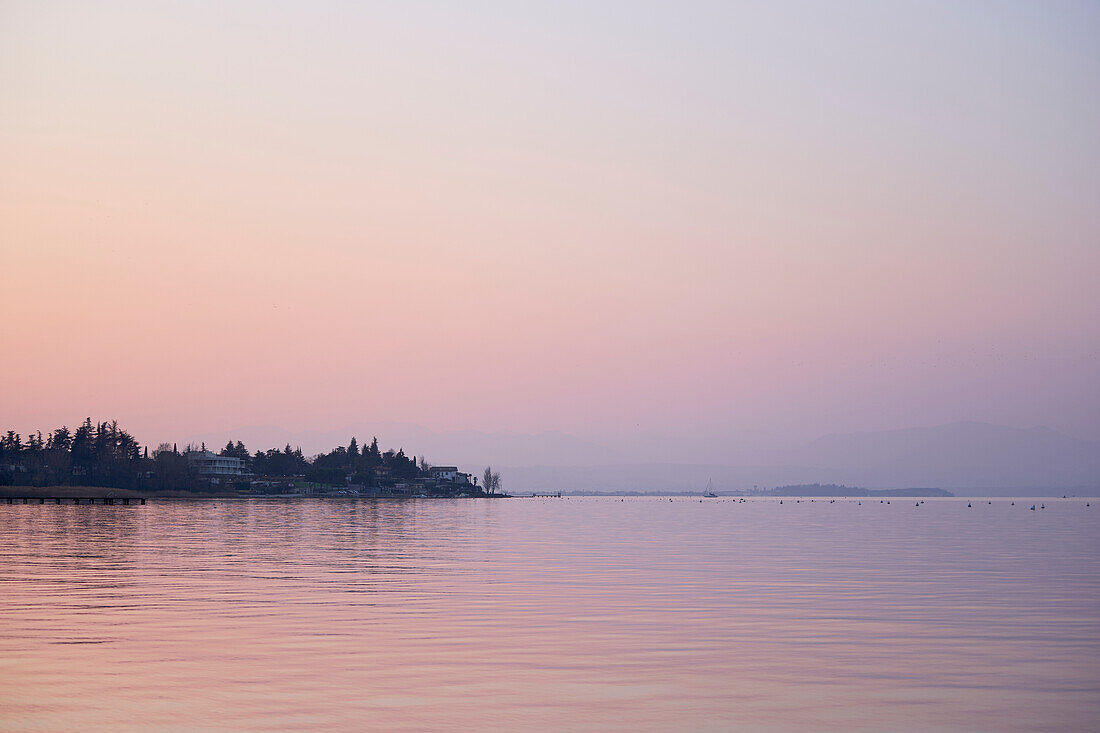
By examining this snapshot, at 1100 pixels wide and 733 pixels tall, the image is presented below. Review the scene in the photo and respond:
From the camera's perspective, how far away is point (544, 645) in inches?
1219

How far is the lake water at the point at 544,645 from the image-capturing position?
73.2 feet

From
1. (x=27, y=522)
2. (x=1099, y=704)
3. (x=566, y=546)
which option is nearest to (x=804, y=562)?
(x=566, y=546)

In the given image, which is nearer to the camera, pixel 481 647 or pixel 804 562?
pixel 481 647

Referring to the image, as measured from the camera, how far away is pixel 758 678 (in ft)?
85.6

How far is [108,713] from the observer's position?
71.5 feet

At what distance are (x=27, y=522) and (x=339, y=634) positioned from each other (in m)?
97.9

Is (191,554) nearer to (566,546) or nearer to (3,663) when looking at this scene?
(566,546)

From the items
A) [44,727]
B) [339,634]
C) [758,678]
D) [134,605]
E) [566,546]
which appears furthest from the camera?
[566,546]

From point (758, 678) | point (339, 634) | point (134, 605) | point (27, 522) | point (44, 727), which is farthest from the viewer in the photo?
point (27, 522)

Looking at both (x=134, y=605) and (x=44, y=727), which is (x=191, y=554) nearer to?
(x=134, y=605)

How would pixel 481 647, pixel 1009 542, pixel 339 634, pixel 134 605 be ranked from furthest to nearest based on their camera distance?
pixel 1009 542 < pixel 134 605 < pixel 339 634 < pixel 481 647

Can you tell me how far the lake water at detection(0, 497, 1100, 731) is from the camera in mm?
22297

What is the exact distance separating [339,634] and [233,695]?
356 inches

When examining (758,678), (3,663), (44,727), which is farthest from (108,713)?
(758,678)
